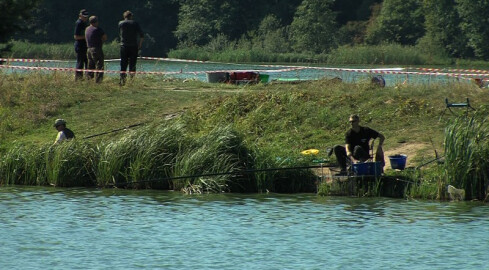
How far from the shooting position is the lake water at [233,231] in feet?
47.1

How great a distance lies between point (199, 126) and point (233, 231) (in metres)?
6.29

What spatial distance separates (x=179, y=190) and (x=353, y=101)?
15.5 ft

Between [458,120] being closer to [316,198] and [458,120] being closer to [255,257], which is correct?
[316,198]

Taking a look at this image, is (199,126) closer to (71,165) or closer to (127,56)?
(71,165)

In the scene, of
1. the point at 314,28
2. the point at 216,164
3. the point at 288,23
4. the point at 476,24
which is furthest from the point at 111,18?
the point at 216,164

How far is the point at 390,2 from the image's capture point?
68750 millimetres

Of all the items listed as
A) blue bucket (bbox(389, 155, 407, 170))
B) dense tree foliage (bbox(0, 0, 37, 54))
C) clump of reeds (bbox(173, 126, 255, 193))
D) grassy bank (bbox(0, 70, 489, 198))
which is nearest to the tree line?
grassy bank (bbox(0, 70, 489, 198))

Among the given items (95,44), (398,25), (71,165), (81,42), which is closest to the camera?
(71,165)

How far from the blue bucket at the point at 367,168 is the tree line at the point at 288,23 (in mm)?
44226

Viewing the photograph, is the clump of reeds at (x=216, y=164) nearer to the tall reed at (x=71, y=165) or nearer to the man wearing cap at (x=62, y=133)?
the tall reed at (x=71, y=165)

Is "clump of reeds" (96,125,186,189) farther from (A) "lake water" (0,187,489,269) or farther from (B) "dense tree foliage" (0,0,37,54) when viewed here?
(B) "dense tree foliage" (0,0,37,54)

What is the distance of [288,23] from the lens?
2906 inches

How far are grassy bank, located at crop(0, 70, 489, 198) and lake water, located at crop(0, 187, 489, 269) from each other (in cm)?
44

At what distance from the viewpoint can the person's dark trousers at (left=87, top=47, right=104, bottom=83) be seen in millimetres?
26141
